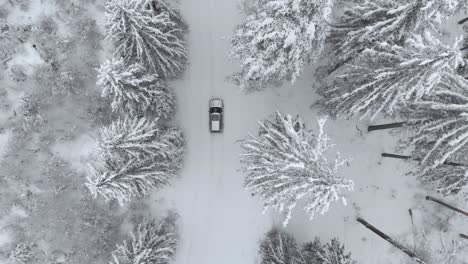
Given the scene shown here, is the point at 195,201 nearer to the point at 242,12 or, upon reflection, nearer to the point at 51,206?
the point at 51,206

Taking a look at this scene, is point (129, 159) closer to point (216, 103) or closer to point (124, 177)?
point (124, 177)

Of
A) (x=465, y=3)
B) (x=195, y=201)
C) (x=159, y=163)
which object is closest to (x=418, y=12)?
(x=465, y=3)

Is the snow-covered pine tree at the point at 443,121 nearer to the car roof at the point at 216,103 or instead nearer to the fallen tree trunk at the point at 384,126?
the fallen tree trunk at the point at 384,126

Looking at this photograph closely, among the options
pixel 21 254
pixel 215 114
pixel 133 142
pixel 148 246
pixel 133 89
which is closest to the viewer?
pixel 133 142

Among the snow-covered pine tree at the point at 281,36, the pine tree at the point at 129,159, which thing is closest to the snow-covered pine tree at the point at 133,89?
the pine tree at the point at 129,159

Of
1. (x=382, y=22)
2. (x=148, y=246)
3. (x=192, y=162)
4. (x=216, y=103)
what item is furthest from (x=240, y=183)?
(x=382, y=22)

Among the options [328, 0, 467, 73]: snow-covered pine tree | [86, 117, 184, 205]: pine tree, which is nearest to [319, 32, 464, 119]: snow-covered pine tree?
[328, 0, 467, 73]: snow-covered pine tree
